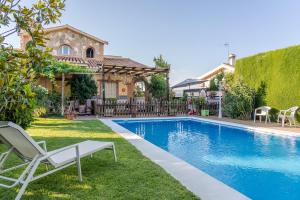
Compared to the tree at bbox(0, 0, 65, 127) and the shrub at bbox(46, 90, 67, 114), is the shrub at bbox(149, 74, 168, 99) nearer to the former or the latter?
the shrub at bbox(46, 90, 67, 114)

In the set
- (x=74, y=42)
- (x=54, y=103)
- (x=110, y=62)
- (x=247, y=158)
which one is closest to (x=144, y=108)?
(x=54, y=103)

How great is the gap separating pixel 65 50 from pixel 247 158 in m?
21.7

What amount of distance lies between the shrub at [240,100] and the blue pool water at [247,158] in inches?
164

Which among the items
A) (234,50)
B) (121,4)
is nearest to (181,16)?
(121,4)

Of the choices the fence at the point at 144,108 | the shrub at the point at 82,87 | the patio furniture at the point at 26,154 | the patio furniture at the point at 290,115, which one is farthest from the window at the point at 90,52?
the patio furniture at the point at 26,154

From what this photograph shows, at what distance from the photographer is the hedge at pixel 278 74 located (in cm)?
1409

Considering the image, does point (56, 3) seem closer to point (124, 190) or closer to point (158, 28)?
point (124, 190)

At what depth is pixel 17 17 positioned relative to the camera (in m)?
2.77

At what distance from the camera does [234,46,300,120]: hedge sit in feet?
46.2

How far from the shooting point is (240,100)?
16.5m

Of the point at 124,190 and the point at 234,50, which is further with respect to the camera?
the point at 234,50

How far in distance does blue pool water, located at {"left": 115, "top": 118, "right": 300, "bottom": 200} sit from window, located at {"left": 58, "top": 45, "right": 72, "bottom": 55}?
55.5 ft

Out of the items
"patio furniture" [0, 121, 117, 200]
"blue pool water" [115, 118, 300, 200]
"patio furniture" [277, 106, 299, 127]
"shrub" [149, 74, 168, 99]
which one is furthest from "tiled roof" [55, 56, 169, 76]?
"patio furniture" [0, 121, 117, 200]

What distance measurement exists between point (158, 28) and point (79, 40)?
8161mm
